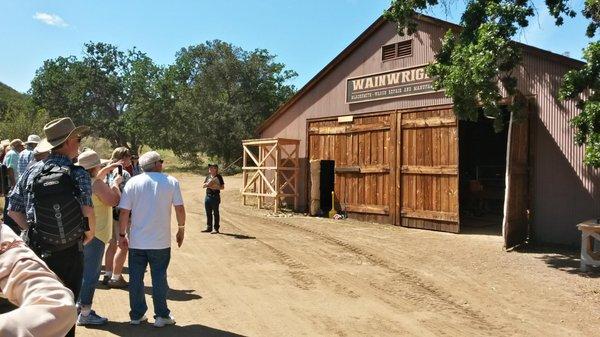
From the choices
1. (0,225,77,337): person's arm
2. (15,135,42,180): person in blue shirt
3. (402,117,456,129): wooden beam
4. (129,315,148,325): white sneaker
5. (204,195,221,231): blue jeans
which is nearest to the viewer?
(0,225,77,337): person's arm

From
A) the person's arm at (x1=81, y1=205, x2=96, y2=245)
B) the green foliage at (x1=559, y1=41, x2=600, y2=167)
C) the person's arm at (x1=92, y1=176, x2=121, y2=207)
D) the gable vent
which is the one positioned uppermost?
the gable vent

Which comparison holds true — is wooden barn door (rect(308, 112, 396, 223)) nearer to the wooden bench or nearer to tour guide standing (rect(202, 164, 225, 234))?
tour guide standing (rect(202, 164, 225, 234))

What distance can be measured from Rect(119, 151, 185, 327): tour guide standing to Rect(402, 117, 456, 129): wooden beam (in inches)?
367

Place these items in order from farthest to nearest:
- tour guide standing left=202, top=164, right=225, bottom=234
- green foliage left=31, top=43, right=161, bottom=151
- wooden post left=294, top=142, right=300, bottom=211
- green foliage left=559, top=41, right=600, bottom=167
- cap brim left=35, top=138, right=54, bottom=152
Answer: green foliage left=31, top=43, right=161, bottom=151, wooden post left=294, top=142, right=300, bottom=211, tour guide standing left=202, top=164, right=225, bottom=234, green foliage left=559, top=41, right=600, bottom=167, cap brim left=35, top=138, right=54, bottom=152

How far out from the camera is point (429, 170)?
532 inches

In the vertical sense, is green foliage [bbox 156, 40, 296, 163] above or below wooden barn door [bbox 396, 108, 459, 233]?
above

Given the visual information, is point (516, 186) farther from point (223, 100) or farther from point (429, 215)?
point (223, 100)

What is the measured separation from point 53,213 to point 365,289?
4.59 m

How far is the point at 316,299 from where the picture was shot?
6742 millimetres

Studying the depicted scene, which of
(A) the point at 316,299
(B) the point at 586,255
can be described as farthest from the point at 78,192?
(B) the point at 586,255

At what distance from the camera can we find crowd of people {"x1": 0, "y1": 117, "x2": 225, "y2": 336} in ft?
5.10

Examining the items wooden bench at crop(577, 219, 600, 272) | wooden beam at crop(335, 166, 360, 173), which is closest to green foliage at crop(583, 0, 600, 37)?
wooden bench at crop(577, 219, 600, 272)

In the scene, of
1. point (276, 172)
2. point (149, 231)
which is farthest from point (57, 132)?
point (276, 172)

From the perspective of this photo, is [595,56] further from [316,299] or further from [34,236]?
[34,236]
